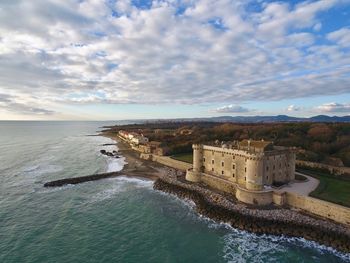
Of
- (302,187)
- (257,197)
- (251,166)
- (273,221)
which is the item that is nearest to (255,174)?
(251,166)

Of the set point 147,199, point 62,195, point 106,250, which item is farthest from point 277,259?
point 62,195

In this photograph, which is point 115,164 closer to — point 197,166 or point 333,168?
point 197,166

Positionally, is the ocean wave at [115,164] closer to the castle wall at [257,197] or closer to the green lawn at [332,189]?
the castle wall at [257,197]

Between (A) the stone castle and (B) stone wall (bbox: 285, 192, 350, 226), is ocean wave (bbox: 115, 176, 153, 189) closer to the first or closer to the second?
(A) the stone castle

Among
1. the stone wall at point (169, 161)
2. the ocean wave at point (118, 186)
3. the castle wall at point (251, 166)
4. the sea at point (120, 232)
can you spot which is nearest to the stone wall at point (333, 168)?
the castle wall at point (251, 166)

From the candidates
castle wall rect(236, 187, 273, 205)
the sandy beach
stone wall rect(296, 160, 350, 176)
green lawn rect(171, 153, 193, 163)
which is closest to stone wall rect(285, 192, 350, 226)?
castle wall rect(236, 187, 273, 205)

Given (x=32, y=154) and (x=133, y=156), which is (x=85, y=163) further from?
(x=32, y=154)
